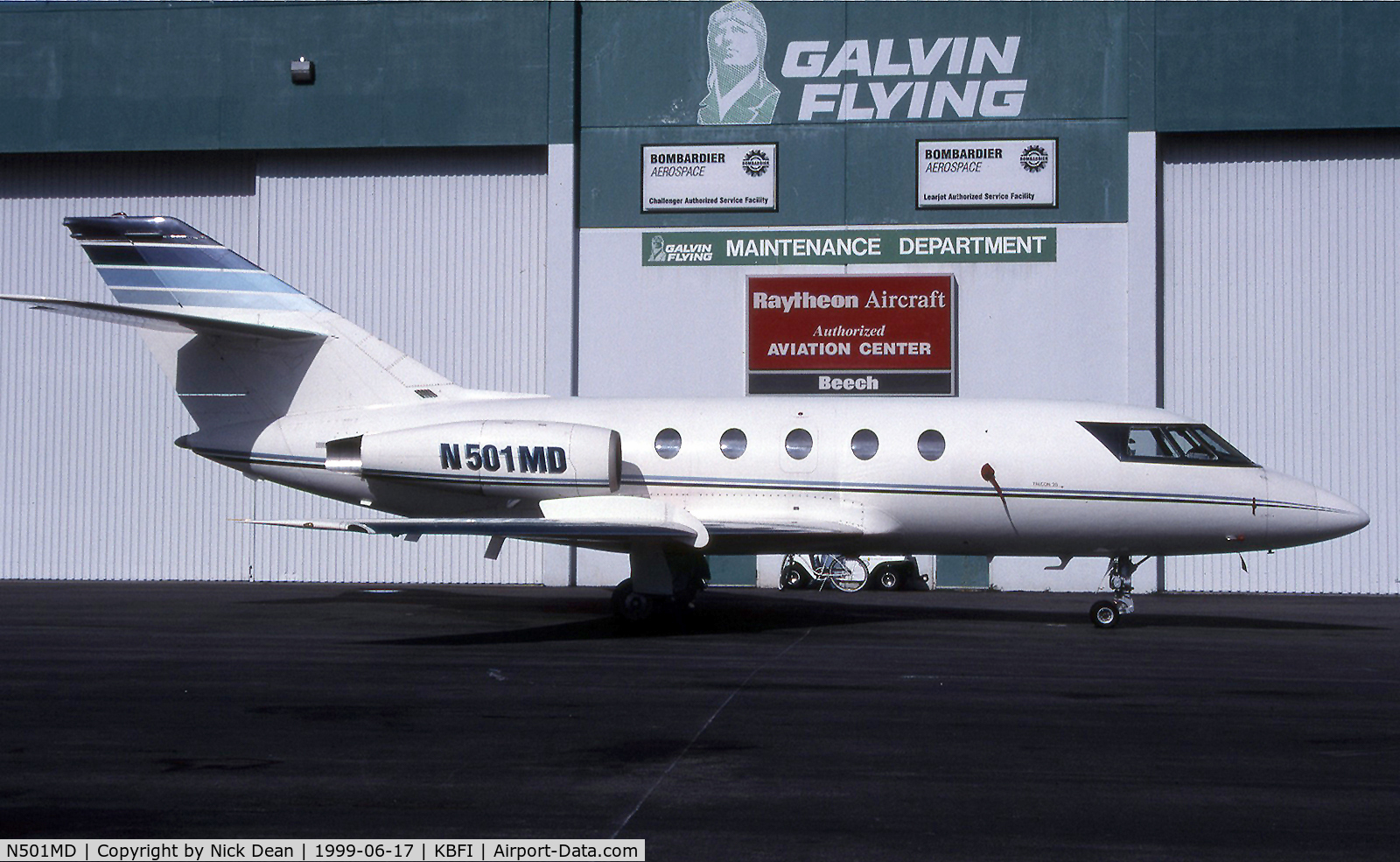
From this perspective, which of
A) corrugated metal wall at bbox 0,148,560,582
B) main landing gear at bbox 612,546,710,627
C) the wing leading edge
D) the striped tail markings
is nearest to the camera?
the wing leading edge

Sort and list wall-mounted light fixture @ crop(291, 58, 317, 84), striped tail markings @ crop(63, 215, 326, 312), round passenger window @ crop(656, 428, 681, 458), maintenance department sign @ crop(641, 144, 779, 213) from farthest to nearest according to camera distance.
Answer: wall-mounted light fixture @ crop(291, 58, 317, 84), maintenance department sign @ crop(641, 144, 779, 213), striped tail markings @ crop(63, 215, 326, 312), round passenger window @ crop(656, 428, 681, 458)

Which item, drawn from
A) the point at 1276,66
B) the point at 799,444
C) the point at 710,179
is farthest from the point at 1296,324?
the point at 799,444

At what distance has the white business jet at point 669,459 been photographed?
1541 centimetres

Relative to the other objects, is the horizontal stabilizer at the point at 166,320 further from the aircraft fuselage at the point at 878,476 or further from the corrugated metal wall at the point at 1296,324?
the corrugated metal wall at the point at 1296,324

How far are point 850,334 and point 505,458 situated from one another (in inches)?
359

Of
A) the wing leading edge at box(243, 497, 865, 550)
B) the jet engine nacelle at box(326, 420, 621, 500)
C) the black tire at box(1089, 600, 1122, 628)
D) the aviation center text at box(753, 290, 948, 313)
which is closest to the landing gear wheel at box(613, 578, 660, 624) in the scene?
the wing leading edge at box(243, 497, 865, 550)

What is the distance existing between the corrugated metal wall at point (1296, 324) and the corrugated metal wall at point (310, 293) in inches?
480

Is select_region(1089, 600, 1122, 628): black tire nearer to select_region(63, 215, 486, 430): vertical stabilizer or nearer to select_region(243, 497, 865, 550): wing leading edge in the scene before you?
select_region(243, 497, 865, 550): wing leading edge

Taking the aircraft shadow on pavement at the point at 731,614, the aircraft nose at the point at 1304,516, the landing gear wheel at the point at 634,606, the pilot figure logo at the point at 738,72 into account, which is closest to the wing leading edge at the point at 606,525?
the landing gear wheel at the point at 634,606

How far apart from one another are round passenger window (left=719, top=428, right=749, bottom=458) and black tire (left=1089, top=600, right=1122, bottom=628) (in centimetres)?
490

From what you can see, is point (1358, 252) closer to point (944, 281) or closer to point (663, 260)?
point (944, 281)

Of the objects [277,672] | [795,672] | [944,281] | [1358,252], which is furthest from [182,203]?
[1358,252]

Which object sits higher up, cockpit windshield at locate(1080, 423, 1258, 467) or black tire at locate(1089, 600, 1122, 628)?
cockpit windshield at locate(1080, 423, 1258, 467)

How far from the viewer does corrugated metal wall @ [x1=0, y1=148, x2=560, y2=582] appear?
24.3 meters
